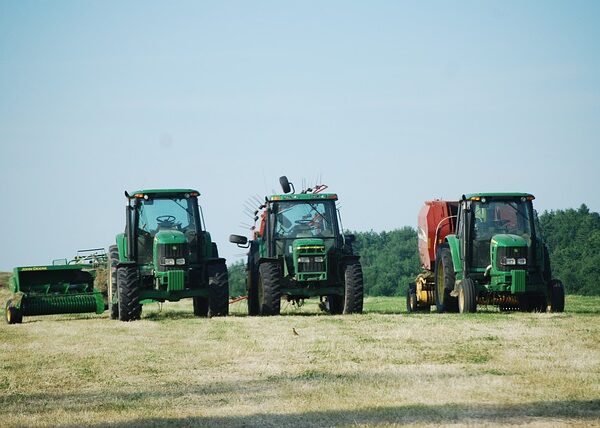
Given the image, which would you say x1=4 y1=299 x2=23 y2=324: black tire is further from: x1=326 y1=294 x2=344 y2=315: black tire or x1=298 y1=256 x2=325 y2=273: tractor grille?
x1=326 y1=294 x2=344 y2=315: black tire

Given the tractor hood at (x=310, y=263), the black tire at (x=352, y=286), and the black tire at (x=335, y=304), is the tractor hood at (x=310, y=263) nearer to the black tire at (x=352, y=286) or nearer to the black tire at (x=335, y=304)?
the black tire at (x=352, y=286)

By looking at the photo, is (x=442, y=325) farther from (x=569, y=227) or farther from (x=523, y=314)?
(x=569, y=227)

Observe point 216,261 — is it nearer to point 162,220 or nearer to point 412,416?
point 162,220

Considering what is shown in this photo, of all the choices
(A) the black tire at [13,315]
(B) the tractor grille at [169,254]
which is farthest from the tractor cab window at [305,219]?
(A) the black tire at [13,315]

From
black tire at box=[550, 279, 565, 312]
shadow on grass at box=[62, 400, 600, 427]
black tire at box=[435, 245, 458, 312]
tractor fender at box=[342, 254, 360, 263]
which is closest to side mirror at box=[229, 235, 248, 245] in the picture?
tractor fender at box=[342, 254, 360, 263]

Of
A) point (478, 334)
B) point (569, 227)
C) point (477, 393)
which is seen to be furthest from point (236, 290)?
point (477, 393)

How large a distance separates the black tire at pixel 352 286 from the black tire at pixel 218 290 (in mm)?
2419

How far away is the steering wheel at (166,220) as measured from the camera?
76.2 ft

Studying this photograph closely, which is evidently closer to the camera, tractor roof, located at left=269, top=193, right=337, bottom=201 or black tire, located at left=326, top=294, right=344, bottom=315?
tractor roof, located at left=269, top=193, right=337, bottom=201

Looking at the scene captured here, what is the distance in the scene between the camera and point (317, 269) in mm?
22719

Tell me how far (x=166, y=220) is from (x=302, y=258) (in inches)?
118

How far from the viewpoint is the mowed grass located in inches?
387

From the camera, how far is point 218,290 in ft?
74.3

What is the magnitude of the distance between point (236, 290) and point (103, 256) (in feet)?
172
